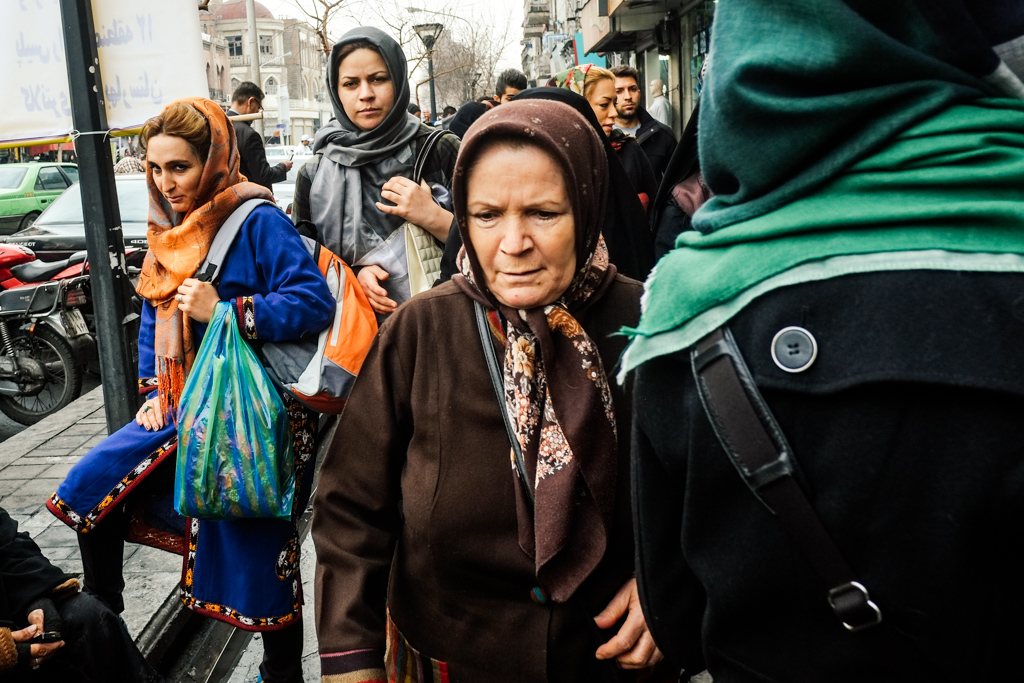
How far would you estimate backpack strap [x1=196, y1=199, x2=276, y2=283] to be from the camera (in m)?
2.95

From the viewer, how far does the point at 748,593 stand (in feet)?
3.47

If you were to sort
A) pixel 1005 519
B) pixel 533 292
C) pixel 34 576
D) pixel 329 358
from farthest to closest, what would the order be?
pixel 329 358 → pixel 34 576 → pixel 533 292 → pixel 1005 519

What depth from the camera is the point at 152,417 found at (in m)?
3.03

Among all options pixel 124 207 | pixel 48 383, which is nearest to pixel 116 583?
pixel 48 383

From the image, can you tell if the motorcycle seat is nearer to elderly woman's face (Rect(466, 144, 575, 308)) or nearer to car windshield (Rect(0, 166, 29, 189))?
elderly woman's face (Rect(466, 144, 575, 308))

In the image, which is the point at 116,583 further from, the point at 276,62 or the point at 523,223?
the point at 276,62

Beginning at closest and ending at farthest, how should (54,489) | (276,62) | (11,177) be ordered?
(54,489)
(11,177)
(276,62)

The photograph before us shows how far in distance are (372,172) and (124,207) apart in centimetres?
751

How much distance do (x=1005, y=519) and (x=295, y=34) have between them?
4051 inches

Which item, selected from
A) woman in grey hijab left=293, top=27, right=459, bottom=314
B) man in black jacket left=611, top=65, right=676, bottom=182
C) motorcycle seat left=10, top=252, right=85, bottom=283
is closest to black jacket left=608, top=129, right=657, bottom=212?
man in black jacket left=611, top=65, right=676, bottom=182

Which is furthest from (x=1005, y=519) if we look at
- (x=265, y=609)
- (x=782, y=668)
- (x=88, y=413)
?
(x=88, y=413)

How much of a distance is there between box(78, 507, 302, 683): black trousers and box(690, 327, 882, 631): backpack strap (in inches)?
95.6

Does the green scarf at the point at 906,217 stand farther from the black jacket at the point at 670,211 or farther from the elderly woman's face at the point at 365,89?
the elderly woman's face at the point at 365,89

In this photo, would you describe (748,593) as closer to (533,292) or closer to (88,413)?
(533,292)
